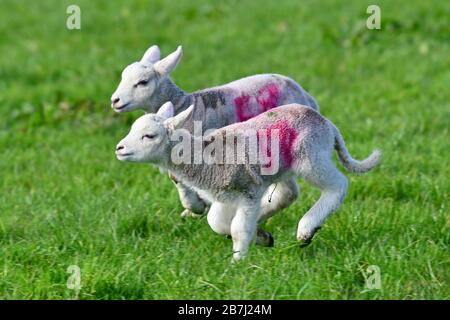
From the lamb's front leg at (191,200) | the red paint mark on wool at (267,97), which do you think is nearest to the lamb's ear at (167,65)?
the red paint mark on wool at (267,97)

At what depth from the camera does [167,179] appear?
7051mm

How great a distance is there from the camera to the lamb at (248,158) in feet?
16.9

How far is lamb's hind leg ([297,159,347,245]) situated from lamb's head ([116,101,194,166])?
702mm

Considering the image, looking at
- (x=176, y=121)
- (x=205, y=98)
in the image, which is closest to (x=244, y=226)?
(x=176, y=121)

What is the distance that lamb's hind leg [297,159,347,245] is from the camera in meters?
5.25

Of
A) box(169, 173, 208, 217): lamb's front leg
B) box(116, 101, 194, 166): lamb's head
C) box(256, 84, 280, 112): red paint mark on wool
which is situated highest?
box(256, 84, 280, 112): red paint mark on wool

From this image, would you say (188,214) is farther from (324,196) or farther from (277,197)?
(324,196)

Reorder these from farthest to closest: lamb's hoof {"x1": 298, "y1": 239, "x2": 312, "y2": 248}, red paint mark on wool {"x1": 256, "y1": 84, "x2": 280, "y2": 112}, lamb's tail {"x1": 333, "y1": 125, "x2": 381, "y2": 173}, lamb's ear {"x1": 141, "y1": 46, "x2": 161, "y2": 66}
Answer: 1. lamb's ear {"x1": 141, "y1": 46, "x2": 161, "y2": 66}
2. red paint mark on wool {"x1": 256, "y1": 84, "x2": 280, "y2": 112}
3. lamb's tail {"x1": 333, "y1": 125, "x2": 381, "y2": 173}
4. lamb's hoof {"x1": 298, "y1": 239, "x2": 312, "y2": 248}

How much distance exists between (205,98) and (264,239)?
874 mm

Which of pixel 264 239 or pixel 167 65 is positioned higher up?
pixel 167 65

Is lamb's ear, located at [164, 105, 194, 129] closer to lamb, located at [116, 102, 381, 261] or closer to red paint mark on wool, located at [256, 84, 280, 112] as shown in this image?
lamb, located at [116, 102, 381, 261]

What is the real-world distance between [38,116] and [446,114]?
3.61 metres

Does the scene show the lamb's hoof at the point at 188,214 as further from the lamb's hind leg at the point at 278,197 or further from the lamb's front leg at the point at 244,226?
the lamb's front leg at the point at 244,226

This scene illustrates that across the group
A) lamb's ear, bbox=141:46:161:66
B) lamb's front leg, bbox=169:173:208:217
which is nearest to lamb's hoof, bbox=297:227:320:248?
lamb's front leg, bbox=169:173:208:217
